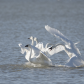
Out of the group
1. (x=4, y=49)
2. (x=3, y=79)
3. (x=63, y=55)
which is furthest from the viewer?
(x=4, y=49)

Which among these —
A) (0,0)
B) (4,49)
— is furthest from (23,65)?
(0,0)

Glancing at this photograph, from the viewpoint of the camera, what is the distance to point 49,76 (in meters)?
11.8

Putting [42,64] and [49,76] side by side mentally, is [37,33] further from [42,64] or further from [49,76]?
[49,76]

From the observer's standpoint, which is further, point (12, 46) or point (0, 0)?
point (0, 0)

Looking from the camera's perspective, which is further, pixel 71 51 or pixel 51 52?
pixel 51 52

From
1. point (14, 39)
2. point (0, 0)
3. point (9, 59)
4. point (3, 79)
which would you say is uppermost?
point (0, 0)

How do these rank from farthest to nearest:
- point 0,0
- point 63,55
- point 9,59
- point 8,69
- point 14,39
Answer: point 0,0
point 14,39
point 63,55
point 9,59
point 8,69

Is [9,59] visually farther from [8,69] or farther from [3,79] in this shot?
[3,79]

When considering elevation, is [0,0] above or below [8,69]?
above

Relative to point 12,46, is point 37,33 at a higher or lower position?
higher

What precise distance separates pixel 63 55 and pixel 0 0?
236ft

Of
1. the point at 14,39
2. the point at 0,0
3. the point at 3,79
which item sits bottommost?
the point at 3,79

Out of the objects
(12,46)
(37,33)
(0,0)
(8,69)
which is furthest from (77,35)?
(0,0)

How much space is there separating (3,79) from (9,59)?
3.88 m
